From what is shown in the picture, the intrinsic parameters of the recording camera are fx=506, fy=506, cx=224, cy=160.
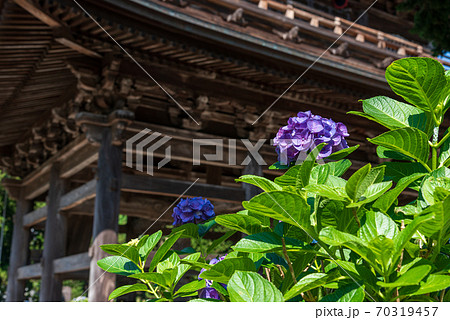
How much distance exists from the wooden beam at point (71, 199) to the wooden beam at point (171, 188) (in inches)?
14.5

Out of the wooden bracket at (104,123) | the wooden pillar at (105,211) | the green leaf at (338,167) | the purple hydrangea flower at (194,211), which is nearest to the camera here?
the green leaf at (338,167)

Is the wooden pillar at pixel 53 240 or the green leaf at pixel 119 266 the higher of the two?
the wooden pillar at pixel 53 240

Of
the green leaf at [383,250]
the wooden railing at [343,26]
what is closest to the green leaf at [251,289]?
the green leaf at [383,250]

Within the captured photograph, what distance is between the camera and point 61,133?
6.47 m

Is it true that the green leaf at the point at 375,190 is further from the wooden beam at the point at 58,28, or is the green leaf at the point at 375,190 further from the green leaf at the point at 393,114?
the wooden beam at the point at 58,28

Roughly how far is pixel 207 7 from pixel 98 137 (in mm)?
1657

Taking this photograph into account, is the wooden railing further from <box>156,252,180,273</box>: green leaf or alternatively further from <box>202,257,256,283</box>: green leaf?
<box>202,257,256,283</box>: green leaf

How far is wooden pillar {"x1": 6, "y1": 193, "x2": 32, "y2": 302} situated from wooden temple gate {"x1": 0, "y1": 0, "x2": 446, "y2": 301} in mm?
1026

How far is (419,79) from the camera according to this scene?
2.75 ft

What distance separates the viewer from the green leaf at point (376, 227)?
73 cm

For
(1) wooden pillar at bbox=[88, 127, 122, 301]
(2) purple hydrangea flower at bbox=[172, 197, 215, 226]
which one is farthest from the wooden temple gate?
(2) purple hydrangea flower at bbox=[172, 197, 215, 226]

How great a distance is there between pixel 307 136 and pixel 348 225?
0.29 meters

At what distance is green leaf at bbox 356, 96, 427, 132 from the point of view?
91 cm
